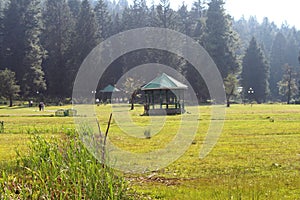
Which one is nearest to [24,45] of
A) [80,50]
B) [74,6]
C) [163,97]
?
[80,50]

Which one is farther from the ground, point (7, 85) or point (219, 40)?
point (219, 40)

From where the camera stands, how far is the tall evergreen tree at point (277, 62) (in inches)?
3423

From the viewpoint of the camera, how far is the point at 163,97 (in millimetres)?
35500

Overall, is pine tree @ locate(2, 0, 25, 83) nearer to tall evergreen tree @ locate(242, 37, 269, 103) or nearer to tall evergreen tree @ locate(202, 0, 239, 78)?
tall evergreen tree @ locate(202, 0, 239, 78)

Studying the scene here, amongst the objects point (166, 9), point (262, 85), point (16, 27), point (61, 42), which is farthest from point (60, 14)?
point (262, 85)

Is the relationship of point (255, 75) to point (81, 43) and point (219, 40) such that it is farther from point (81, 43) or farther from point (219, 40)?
point (81, 43)

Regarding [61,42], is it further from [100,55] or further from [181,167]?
[181,167]

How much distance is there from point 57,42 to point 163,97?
37361 millimetres

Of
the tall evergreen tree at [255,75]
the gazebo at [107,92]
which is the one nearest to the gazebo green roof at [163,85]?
the gazebo at [107,92]

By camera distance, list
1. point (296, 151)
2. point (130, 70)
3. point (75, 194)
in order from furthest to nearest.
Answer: point (130, 70) → point (296, 151) → point (75, 194)

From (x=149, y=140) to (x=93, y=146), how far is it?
9.42 metres

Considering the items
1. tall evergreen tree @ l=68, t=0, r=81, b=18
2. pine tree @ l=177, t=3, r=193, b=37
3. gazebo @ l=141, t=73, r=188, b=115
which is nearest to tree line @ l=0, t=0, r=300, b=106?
pine tree @ l=177, t=3, r=193, b=37

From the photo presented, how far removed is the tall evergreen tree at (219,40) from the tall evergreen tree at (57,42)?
2058 centimetres

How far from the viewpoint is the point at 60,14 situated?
7238 cm
